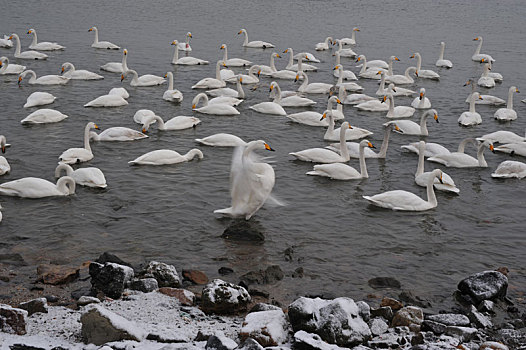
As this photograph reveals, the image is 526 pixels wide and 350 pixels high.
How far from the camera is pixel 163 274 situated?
9.66 m

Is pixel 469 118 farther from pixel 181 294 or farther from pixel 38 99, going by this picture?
pixel 181 294

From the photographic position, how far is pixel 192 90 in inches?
936

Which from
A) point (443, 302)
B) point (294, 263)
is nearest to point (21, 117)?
point (294, 263)

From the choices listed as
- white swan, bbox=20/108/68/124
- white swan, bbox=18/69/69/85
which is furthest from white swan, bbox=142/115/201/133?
white swan, bbox=18/69/69/85

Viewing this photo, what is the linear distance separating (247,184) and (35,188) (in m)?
4.28

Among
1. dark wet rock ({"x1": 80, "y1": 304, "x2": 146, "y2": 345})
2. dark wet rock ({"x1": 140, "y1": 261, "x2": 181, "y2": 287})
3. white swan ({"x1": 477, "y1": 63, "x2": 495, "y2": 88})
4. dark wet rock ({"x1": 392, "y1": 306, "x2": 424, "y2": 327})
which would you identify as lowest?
dark wet rock ({"x1": 140, "y1": 261, "x2": 181, "y2": 287})

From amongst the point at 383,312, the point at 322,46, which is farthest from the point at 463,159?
the point at 322,46

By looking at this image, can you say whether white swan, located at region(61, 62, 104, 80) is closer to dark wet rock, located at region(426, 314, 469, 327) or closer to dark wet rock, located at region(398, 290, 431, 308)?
dark wet rock, located at region(398, 290, 431, 308)

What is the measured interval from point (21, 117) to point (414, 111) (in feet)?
39.6

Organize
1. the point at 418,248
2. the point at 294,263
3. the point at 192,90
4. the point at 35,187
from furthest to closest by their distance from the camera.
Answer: the point at 192,90 < the point at 35,187 < the point at 418,248 < the point at 294,263

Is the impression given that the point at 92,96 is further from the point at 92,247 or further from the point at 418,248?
the point at 418,248

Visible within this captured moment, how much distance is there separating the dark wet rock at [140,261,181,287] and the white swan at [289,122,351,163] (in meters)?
7.21

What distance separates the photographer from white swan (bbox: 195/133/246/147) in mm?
17341

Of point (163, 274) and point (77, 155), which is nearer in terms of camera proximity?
point (163, 274)
